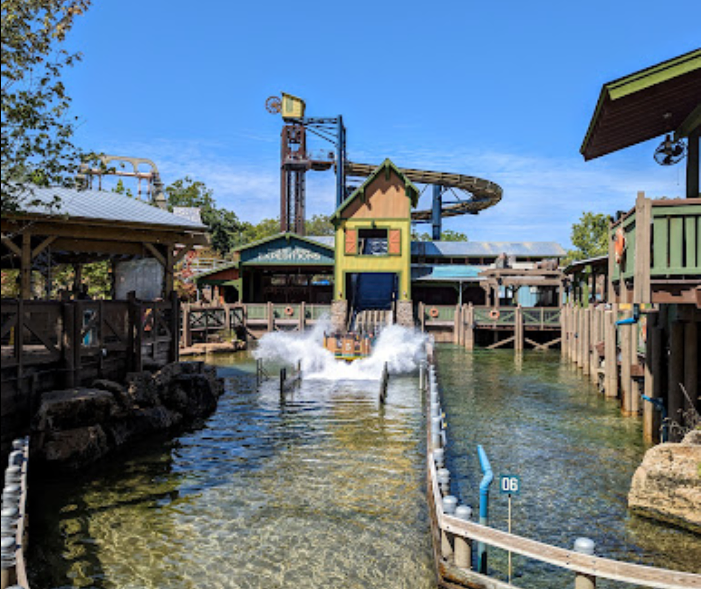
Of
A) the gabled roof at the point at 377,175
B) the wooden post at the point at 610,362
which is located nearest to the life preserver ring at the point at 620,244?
the wooden post at the point at 610,362

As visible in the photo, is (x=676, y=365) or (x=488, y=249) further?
(x=488, y=249)

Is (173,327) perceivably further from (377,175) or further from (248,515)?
(377,175)

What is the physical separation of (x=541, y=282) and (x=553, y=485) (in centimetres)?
2705

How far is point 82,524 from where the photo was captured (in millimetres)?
9367

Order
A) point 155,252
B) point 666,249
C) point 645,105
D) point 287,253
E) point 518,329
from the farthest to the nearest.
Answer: point 287,253, point 518,329, point 155,252, point 645,105, point 666,249

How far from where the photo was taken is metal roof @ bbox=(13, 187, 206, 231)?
15648 mm

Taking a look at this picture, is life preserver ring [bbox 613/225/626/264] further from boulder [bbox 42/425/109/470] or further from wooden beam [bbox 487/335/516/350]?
wooden beam [bbox 487/335/516/350]

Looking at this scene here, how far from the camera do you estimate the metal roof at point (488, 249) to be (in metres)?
47.7

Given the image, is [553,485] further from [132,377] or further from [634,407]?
[132,377]

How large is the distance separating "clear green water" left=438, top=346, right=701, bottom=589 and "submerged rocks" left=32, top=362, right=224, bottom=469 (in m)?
7.04

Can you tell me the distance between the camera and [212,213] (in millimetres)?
73062

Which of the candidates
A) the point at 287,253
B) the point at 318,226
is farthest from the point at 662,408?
the point at 318,226

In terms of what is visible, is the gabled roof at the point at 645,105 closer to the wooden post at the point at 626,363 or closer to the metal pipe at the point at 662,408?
the wooden post at the point at 626,363

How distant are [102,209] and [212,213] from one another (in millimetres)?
57485
